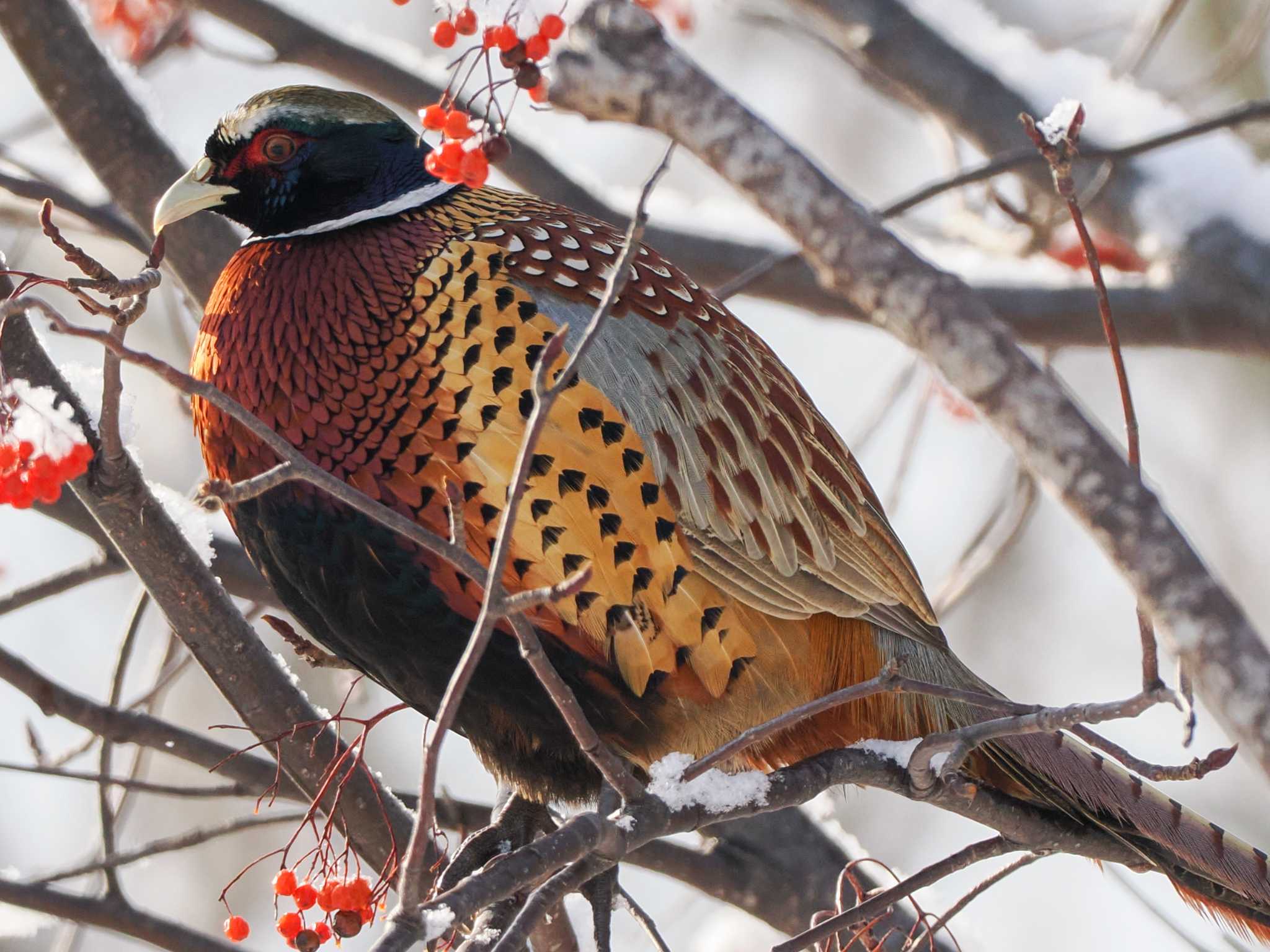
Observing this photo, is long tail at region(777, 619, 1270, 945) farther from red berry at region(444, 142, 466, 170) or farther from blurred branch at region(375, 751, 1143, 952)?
red berry at region(444, 142, 466, 170)

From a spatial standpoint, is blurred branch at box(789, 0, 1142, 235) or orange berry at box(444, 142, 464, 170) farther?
blurred branch at box(789, 0, 1142, 235)

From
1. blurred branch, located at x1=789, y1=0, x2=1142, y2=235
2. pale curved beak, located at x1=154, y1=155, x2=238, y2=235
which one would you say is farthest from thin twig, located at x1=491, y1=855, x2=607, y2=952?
blurred branch, located at x1=789, y1=0, x2=1142, y2=235

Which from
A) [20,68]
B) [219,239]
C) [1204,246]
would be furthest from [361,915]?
[1204,246]

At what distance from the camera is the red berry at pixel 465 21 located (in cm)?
240

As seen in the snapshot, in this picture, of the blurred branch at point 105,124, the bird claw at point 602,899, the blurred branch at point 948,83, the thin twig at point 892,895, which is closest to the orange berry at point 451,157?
the bird claw at point 602,899

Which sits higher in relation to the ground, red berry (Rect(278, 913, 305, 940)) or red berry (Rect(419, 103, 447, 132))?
red berry (Rect(419, 103, 447, 132))

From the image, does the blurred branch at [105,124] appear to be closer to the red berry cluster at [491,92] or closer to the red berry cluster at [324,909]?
the red berry cluster at [491,92]

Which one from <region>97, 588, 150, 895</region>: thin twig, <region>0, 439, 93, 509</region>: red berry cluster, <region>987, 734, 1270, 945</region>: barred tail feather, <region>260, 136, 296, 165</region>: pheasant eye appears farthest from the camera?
<region>97, 588, 150, 895</region>: thin twig

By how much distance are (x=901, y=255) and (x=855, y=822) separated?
533 cm

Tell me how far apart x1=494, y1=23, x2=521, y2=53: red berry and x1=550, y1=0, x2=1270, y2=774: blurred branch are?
0.67m

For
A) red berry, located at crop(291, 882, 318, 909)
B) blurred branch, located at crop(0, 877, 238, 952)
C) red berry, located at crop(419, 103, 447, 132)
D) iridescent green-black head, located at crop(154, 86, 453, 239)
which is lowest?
red berry, located at crop(291, 882, 318, 909)

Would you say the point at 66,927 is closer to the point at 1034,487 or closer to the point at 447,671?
the point at 447,671

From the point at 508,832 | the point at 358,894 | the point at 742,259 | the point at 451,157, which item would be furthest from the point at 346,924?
the point at 742,259

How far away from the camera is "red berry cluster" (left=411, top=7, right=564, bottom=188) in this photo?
2.24 meters
